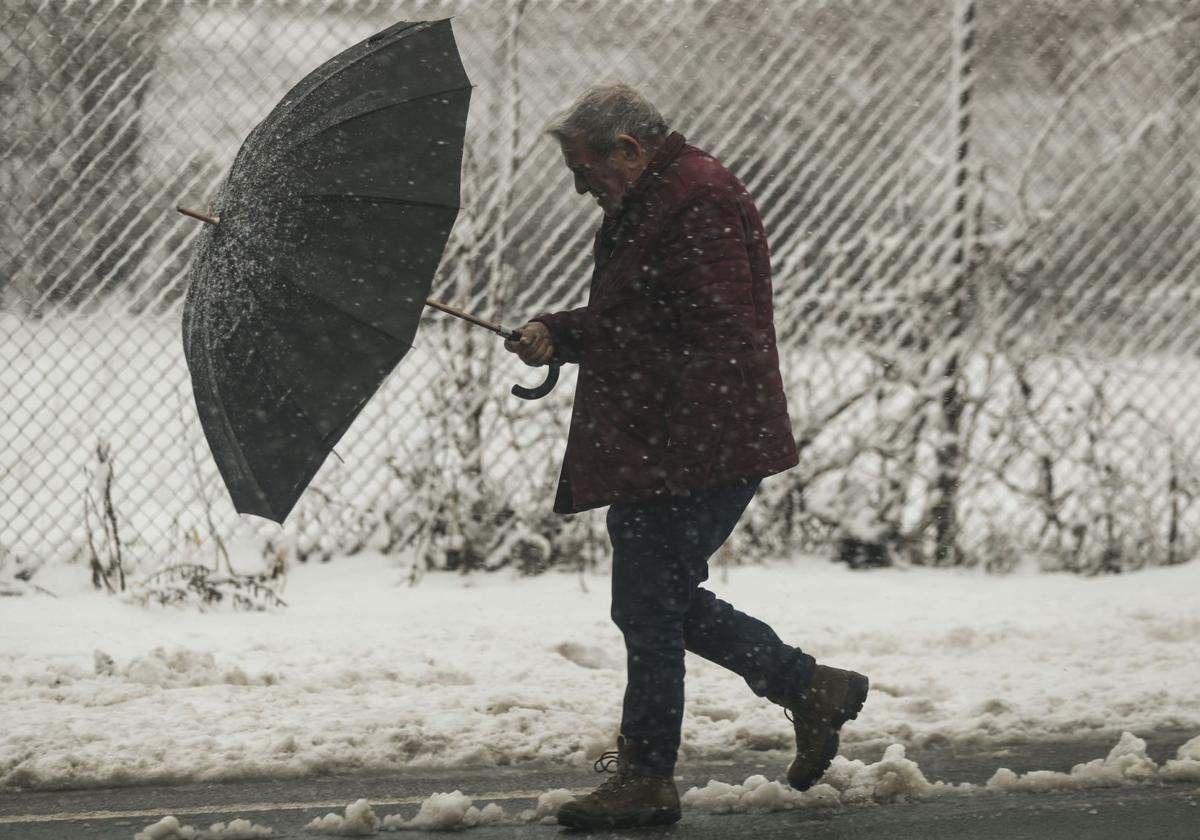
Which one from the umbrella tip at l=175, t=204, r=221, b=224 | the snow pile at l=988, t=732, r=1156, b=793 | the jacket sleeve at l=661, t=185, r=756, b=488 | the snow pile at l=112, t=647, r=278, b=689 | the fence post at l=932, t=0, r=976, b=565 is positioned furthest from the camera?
the fence post at l=932, t=0, r=976, b=565

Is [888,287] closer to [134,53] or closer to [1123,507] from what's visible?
[1123,507]

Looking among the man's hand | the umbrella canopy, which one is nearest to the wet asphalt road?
the umbrella canopy

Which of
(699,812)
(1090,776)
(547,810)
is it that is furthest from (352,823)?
(1090,776)

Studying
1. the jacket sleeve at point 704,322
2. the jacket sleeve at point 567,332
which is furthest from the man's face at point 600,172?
the jacket sleeve at point 567,332

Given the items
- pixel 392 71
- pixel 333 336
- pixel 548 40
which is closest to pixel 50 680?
pixel 333 336

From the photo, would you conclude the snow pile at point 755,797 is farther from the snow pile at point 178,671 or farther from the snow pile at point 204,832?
the snow pile at point 178,671

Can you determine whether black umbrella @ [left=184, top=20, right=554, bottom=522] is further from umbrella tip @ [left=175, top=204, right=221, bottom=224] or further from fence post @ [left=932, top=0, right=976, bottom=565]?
fence post @ [left=932, top=0, right=976, bottom=565]

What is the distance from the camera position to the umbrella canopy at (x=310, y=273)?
3209 mm

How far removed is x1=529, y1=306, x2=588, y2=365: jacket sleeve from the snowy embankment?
119 cm

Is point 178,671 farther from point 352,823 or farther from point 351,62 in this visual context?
point 351,62

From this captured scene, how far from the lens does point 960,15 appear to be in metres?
6.67

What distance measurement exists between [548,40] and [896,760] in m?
3.66

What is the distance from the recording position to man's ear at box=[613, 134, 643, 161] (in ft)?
11.4

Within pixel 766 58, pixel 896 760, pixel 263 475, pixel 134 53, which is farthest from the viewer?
pixel 766 58
